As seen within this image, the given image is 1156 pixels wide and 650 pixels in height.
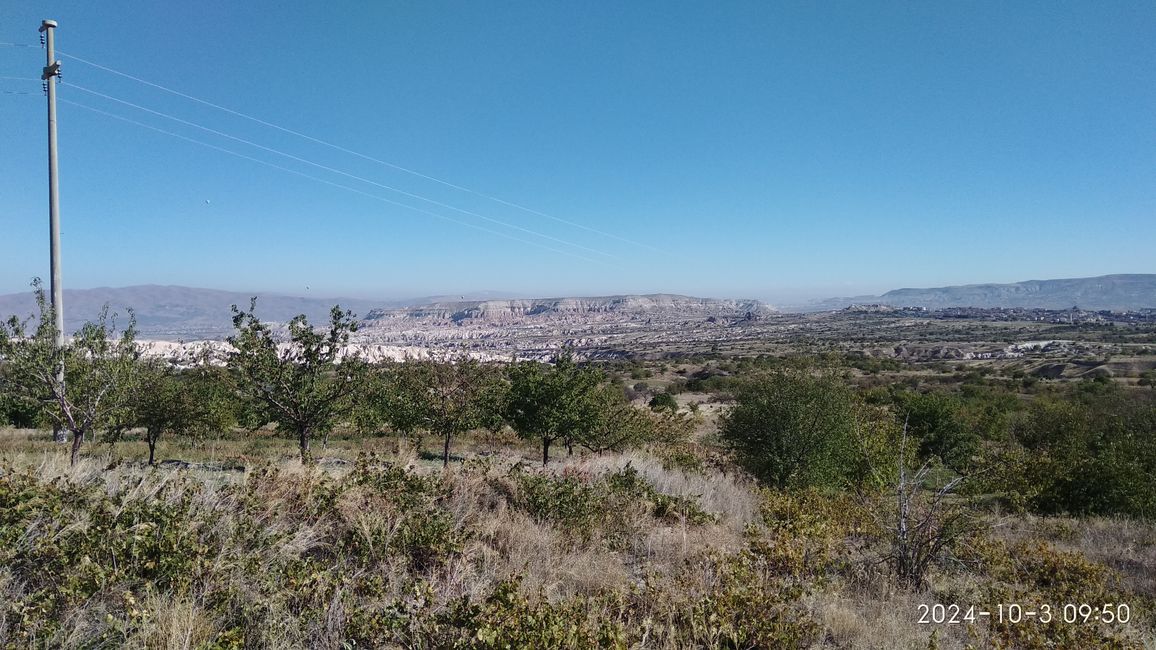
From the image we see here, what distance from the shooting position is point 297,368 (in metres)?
11.9

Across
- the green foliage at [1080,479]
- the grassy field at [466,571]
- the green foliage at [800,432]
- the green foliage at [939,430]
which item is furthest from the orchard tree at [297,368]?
the green foliage at [939,430]

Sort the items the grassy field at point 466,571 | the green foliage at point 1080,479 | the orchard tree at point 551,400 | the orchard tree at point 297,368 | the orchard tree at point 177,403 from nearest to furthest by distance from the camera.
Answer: the grassy field at point 466,571
the orchard tree at point 297,368
the green foliage at point 1080,479
the orchard tree at point 551,400
the orchard tree at point 177,403

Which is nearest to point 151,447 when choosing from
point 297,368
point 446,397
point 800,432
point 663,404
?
point 446,397

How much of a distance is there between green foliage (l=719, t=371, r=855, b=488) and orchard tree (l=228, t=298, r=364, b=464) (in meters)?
11.7

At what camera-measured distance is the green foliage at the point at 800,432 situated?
16.0m

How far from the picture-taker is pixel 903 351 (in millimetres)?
88375

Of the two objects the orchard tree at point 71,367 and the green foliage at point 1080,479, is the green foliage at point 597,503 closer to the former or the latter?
the green foliage at point 1080,479

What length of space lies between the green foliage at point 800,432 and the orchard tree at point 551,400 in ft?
17.5

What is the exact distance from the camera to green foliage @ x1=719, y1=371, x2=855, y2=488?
16.0 meters

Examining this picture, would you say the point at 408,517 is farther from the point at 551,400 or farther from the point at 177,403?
the point at 177,403

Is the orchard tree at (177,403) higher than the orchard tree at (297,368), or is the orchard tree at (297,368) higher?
the orchard tree at (297,368)

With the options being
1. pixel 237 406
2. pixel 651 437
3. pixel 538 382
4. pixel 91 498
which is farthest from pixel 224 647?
pixel 237 406

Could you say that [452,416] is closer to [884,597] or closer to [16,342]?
[16,342]

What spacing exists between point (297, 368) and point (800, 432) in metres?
13.6
